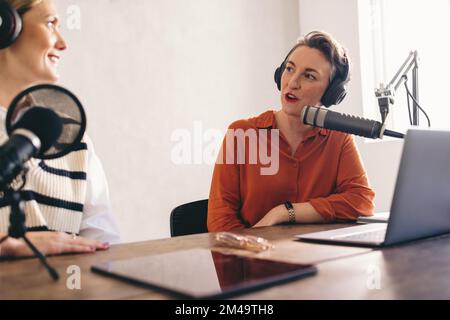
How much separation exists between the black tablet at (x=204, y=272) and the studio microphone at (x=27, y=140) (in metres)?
0.20

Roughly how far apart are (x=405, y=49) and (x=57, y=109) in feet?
8.88

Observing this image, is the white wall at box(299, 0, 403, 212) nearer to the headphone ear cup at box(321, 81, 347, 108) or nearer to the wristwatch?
the headphone ear cup at box(321, 81, 347, 108)

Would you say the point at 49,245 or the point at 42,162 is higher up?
the point at 42,162

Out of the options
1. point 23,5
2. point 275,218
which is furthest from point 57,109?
point 275,218

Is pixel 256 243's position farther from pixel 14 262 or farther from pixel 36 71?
pixel 36 71

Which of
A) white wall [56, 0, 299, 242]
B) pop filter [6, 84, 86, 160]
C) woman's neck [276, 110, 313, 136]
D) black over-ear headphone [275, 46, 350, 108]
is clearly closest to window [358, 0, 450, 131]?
white wall [56, 0, 299, 242]

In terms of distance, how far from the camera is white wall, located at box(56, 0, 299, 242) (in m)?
2.32

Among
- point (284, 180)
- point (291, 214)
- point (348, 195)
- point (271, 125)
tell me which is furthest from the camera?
point (271, 125)

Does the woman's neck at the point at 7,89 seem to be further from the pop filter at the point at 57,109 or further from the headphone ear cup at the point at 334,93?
the headphone ear cup at the point at 334,93

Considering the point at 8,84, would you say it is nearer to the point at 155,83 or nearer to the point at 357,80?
the point at 155,83

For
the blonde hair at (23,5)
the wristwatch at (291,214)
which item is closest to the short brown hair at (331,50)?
the wristwatch at (291,214)

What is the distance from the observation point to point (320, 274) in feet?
2.06

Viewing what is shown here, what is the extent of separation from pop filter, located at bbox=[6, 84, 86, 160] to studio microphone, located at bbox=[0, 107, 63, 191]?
0.02 metres

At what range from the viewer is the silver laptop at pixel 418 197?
0.81 metres
